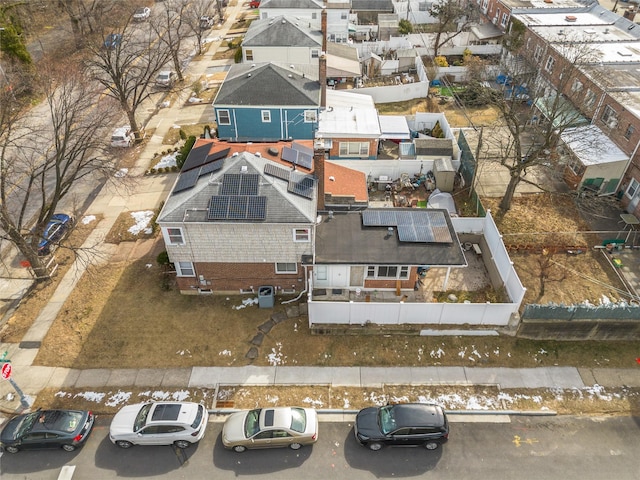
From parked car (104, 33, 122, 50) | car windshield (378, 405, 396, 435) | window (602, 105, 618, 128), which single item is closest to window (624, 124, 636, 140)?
window (602, 105, 618, 128)

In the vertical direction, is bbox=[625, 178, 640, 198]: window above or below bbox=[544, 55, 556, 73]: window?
below

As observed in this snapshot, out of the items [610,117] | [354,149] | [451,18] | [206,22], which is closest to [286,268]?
[354,149]

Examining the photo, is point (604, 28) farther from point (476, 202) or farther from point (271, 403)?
point (271, 403)

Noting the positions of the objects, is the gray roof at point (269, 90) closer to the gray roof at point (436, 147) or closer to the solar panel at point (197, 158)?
the gray roof at point (436, 147)

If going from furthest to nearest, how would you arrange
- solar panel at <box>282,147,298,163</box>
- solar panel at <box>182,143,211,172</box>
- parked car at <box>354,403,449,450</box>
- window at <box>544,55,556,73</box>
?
window at <box>544,55,556,73</box>, solar panel at <box>182,143,211,172</box>, solar panel at <box>282,147,298,163</box>, parked car at <box>354,403,449,450</box>

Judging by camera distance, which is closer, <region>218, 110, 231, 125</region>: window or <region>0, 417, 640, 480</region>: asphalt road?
<region>0, 417, 640, 480</region>: asphalt road

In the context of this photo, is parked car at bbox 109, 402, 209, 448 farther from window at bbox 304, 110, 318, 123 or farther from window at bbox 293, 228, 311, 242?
window at bbox 304, 110, 318, 123

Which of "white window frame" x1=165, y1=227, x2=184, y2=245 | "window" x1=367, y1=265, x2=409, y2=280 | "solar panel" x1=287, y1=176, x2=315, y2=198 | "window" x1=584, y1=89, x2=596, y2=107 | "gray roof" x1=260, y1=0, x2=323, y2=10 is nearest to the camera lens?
"white window frame" x1=165, y1=227, x2=184, y2=245

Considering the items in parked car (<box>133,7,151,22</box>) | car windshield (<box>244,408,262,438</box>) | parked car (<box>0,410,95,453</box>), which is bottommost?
parked car (<box>0,410,95,453</box>)
